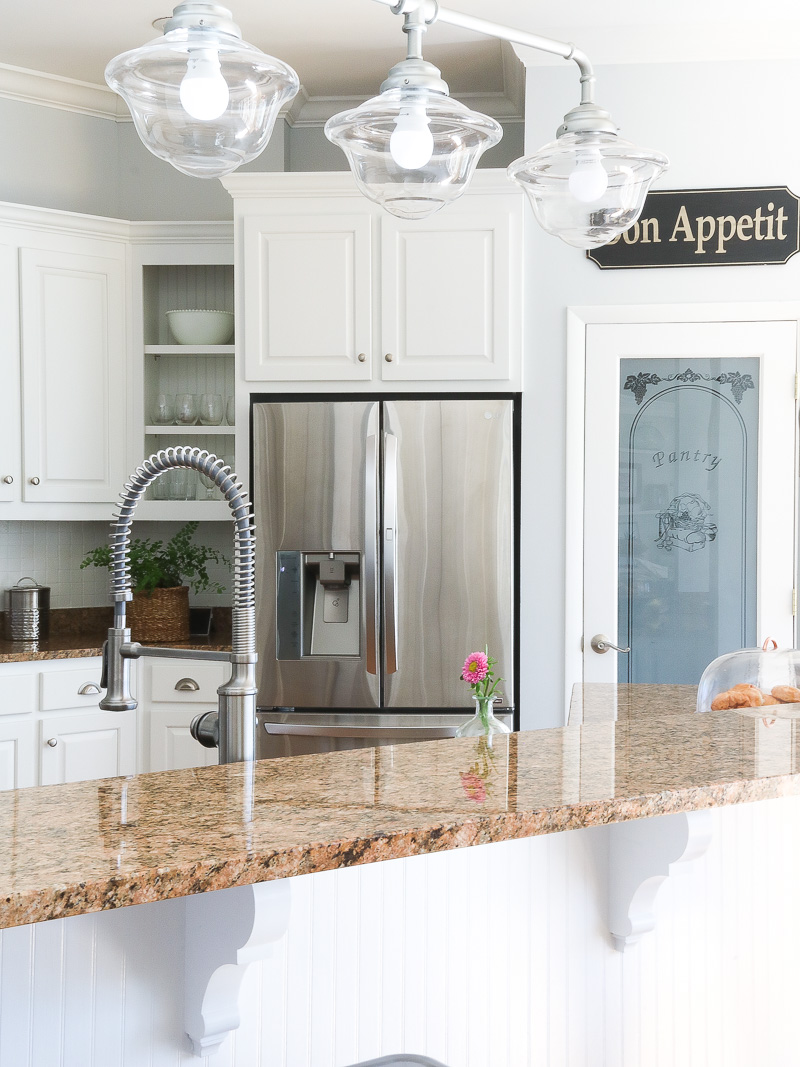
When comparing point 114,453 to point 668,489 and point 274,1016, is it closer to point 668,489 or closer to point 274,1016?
point 668,489

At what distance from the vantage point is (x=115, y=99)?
3.81m

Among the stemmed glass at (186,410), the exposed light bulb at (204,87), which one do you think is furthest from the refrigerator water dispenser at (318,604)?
the exposed light bulb at (204,87)

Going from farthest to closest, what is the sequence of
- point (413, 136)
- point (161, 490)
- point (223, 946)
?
1. point (161, 490)
2. point (413, 136)
3. point (223, 946)

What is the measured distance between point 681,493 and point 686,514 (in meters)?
0.07

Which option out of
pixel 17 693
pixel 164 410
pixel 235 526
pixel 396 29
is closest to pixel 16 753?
pixel 17 693

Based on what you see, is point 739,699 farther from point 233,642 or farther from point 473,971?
point 233,642

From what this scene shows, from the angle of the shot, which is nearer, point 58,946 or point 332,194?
point 58,946

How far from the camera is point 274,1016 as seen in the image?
0.93 m

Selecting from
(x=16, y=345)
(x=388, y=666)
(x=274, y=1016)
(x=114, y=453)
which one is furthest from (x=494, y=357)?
(x=274, y=1016)

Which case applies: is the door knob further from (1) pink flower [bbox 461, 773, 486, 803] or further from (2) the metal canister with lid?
(1) pink flower [bbox 461, 773, 486, 803]

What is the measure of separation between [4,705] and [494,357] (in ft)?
6.56

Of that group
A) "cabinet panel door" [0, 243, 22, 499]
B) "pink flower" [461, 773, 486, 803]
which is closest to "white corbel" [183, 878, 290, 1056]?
"pink flower" [461, 773, 486, 803]

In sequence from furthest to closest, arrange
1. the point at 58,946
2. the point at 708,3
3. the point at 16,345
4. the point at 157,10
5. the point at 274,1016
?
the point at 16,345 < the point at 157,10 < the point at 708,3 < the point at 274,1016 < the point at 58,946

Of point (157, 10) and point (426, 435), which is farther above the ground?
point (157, 10)
